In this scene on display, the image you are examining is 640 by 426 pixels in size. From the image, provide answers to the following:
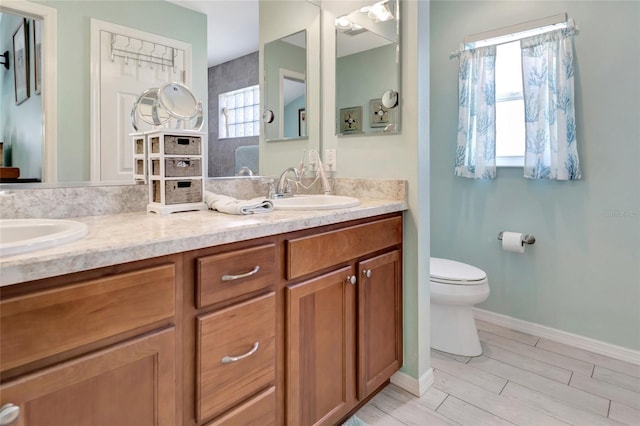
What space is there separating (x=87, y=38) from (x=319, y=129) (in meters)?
1.18

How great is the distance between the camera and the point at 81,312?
2.52 feet

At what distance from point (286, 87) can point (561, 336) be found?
2.24 metres

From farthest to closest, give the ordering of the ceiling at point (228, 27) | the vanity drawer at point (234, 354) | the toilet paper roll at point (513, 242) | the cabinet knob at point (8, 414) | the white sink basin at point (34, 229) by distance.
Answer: the toilet paper roll at point (513, 242) → the ceiling at point (228, 27) → the vanity drawer at point (234, 354) → the white sink basin at point (34, 229) → the cabinet knob at point (8, 414)

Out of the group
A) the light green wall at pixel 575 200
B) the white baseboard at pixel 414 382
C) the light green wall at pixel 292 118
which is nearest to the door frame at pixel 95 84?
the light green wall at pixel 292 118

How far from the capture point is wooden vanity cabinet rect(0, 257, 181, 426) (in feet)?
2.29

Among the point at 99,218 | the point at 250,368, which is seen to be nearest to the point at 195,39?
the point at 99,218

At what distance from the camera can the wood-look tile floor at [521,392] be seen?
162 cm

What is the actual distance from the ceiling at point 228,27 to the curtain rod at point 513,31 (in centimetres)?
146

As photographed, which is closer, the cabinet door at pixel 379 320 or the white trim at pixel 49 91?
the white trim at pixel 49 91

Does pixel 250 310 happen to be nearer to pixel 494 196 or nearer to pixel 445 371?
pixel 445 371

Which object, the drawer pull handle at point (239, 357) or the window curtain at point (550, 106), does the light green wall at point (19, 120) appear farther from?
the window curtain at point (550, 106)

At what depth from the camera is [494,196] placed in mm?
2551

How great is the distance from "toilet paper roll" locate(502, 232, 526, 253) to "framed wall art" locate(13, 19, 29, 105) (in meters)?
2.51

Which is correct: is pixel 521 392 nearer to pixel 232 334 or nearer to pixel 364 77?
pixel 232 334
